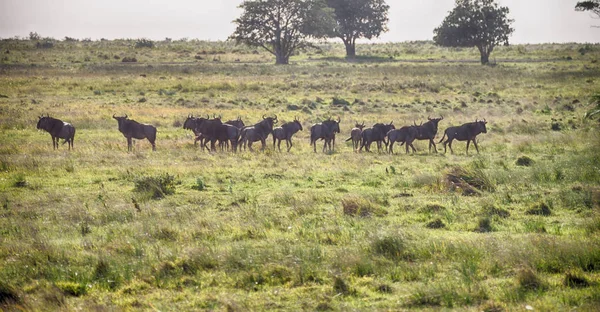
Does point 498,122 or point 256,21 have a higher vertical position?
point 256,21

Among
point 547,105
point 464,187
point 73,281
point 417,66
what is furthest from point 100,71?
point 73,281

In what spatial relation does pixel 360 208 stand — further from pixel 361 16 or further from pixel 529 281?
pixel 361 16

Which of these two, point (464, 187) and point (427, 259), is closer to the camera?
point (427, 259)

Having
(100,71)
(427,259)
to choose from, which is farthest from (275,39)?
(427,259)

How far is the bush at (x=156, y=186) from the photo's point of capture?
1725cm

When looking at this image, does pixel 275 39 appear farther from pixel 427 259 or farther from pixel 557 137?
pixel 427 259

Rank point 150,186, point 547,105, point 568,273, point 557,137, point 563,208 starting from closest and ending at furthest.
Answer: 1. point 568,273
2. point 563,208
3. point 150,186
4. point 557,137
5. point 547,105

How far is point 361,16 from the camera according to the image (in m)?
109

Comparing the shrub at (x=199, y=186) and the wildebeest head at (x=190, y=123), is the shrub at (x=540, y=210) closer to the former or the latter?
the shrub at (x=199, y=186)

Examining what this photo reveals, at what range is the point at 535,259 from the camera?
10.9 meters

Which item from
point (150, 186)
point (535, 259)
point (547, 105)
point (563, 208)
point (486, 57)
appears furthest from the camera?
point (486, 57)

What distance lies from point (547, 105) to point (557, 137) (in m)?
13.6

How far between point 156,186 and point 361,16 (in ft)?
312

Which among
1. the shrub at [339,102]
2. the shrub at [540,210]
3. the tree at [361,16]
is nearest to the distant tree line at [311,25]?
the tree at [361,16]
